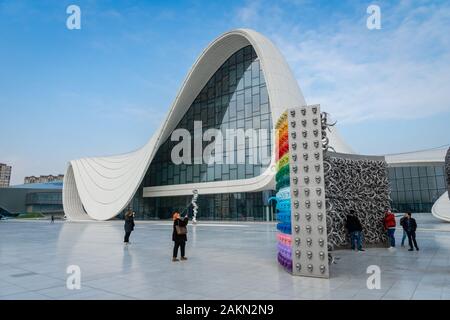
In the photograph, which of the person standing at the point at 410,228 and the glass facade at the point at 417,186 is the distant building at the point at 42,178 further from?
the person standing at the point at 410,228

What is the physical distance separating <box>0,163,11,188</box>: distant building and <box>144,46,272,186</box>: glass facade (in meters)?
163

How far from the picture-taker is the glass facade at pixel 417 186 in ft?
Answer: 188

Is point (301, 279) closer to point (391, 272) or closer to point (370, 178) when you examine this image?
point (391, 272)

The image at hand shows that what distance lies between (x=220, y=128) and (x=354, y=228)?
29.2 metres

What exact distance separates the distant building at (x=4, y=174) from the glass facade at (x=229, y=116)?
163464 millimetres

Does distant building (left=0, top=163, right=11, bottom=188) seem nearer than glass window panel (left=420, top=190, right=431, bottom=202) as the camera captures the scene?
No

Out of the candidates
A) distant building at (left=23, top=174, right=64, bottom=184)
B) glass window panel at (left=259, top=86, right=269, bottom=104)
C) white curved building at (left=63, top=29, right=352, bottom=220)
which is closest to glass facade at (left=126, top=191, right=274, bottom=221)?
white curved building at (left=63, top=29, right=352, bottom=220)

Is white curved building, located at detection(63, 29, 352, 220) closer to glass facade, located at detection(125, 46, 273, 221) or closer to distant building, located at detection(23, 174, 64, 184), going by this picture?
glass facade, located at detection(125, 46, 273, 221)

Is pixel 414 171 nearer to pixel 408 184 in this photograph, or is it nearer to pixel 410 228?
pixel 408 184

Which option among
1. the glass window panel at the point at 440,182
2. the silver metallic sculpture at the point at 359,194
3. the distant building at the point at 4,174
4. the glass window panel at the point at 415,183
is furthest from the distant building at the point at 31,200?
the distant building at the point at 4,174

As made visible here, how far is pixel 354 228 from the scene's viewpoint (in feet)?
39.6

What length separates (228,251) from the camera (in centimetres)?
1224

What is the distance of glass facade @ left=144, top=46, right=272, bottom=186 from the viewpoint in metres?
36.4
